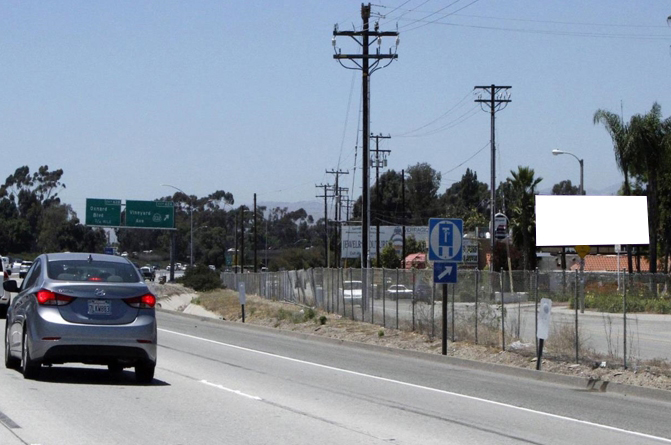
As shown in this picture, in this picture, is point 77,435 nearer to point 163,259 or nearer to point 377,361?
point 377,361

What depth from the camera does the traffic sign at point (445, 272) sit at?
22016mm

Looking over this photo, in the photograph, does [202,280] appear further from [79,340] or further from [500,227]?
[79,340]

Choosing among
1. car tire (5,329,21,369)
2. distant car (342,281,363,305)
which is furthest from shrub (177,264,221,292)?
car tire (5,329,21,369)

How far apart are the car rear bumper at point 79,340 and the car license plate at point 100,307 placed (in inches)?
7.3

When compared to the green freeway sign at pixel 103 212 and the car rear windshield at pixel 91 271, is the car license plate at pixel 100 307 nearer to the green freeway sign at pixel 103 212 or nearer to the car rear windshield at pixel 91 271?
the car rear windshield at pixel 91 271

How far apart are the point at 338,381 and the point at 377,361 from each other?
5.09 meters

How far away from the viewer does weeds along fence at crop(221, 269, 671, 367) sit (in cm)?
2091

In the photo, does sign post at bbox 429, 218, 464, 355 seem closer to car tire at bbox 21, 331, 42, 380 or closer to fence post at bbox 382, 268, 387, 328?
fence post at bbox 382, 268, 387, 328

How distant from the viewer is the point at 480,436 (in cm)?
1048

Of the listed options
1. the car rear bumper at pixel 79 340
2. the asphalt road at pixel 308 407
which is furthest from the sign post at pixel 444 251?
the car rear bumper at pixel 79 340

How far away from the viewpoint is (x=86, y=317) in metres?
13.0

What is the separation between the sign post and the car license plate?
1028cm

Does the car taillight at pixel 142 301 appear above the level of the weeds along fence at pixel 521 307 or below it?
above

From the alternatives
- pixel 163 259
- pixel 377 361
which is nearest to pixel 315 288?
pixel 377 361
